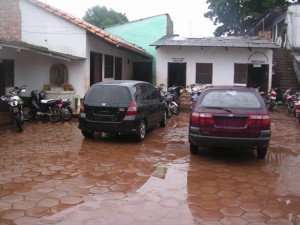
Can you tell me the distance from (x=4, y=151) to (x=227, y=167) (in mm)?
4805

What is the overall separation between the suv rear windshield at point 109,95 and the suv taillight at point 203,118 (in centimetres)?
210

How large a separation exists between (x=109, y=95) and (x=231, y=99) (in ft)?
9.99

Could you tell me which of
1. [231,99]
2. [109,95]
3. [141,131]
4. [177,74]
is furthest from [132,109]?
[177,74]

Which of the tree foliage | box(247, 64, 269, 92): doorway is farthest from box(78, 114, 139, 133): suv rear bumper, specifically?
the tree foliage

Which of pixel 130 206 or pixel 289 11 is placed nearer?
pixel 130 206

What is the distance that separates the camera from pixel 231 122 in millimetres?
6848

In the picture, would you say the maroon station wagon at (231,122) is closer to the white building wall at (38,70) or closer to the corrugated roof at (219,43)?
the white building wall at (38,70)

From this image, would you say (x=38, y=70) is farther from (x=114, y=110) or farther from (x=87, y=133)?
(x=114, y=110)

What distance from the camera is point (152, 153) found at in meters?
7.88

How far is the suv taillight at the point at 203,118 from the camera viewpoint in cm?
691

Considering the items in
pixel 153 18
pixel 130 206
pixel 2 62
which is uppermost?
pixel 153 18

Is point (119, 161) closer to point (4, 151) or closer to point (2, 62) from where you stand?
point (4, 151)

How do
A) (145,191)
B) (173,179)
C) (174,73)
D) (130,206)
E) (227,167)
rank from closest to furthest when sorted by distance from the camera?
(130,206), (145,191), (173,179), (227,167), (174,73)

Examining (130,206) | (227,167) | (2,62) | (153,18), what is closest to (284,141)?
(227,167)
